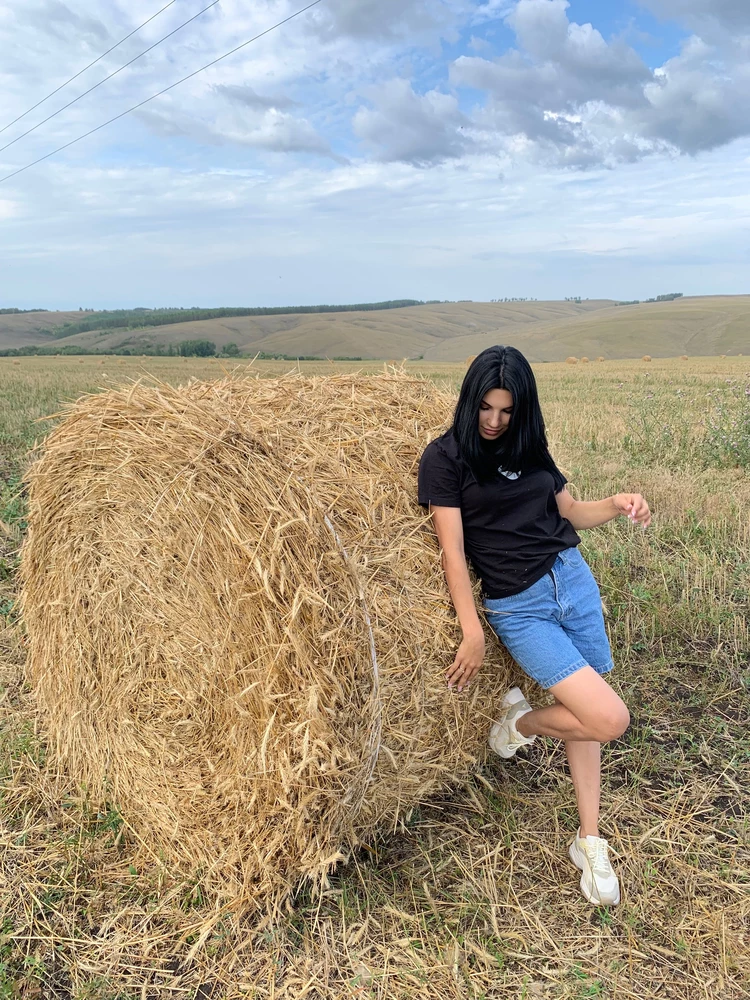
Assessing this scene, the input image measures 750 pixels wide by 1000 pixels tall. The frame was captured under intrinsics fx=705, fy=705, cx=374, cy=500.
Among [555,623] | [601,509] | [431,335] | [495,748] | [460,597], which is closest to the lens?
[460,597]

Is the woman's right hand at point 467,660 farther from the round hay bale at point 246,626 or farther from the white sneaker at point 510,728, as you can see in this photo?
the white sneaker at point 510,728

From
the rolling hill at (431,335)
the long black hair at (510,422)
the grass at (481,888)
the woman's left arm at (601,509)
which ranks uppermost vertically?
the rolling hill at (431,335)

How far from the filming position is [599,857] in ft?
8.81

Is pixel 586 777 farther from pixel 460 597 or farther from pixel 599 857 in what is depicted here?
pixel 460 597

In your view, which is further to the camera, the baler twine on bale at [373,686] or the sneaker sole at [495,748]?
the sneaker sole at [495,748]

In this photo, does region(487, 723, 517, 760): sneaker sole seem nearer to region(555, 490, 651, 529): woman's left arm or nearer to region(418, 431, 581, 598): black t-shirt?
region(418, 431, 581, 598): black t-shirt

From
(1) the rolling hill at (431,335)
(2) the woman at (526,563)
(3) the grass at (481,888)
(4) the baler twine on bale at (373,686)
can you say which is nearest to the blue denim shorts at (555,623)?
(2) the woman at (526,563)

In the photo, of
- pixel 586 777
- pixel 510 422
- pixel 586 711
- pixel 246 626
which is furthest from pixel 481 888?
pixel 510 422

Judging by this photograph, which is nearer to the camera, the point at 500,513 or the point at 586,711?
the point at 586,711

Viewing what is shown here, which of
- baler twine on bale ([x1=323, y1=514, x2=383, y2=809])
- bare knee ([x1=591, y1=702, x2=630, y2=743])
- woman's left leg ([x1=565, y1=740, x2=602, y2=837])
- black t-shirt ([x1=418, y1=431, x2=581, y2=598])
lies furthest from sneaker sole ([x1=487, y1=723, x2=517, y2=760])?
baler twine on bale ([x1=323, y1=514, x2=383, y2=809])

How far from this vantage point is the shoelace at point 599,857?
2668mm

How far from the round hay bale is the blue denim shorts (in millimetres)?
233

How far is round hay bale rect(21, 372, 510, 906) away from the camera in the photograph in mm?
2385

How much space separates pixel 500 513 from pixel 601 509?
493 millimetres
